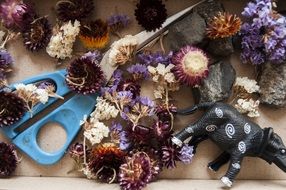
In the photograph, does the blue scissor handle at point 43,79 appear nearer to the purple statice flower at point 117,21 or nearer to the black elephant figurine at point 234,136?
the purple statice flower at point 117,21

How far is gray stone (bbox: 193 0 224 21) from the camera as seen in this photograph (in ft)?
2.62

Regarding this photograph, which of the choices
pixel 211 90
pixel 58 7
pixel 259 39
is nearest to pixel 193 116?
pixel 211 90

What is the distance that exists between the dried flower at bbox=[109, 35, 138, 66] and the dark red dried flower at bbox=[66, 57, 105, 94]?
0.11 feet

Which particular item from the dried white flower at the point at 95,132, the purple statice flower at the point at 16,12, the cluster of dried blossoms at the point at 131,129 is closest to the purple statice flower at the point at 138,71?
the cluster of dried blossoms at the point at 131,129

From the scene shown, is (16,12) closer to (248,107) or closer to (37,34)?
(37,34)

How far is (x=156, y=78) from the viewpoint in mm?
819

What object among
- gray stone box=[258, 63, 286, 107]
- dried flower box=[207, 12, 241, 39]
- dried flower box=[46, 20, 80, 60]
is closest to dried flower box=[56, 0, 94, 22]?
dried flower box=[46, 20, 80, 60]

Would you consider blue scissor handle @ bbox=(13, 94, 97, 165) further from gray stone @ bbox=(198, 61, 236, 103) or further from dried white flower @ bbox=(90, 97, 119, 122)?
gray stone @ bbox=(198, 61, 236, 103)

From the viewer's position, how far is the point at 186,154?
0.80 metres

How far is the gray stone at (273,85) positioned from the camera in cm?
80

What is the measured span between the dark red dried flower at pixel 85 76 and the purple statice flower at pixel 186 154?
18 centimetres

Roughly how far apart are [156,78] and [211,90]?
0.32 feet

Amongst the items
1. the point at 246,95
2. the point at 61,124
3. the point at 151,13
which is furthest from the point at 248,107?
the point at 61,124

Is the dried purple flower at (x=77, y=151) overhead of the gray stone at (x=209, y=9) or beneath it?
beneath
